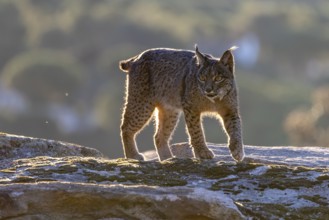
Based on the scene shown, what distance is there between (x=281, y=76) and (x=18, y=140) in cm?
6908

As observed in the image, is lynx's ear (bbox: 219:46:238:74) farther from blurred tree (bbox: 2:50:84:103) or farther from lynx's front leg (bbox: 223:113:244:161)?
blurred tree (bbox: 2:50:84:103)

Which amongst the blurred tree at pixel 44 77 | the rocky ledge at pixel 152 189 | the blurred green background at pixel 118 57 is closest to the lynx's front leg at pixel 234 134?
the rocky ledge at pixel 152 189

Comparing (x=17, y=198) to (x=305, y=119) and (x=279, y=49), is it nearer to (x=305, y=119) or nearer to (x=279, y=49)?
(x=305, y=119)

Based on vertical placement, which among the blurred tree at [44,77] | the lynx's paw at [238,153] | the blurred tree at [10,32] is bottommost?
the lynx's paw at [238,153]

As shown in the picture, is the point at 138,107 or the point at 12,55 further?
the point at 12,55

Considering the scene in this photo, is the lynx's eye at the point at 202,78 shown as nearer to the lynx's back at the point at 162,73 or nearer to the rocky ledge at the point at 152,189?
the lynx's back at the point at 162,73

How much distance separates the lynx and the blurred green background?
39.8m

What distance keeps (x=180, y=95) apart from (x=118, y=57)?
175 feet

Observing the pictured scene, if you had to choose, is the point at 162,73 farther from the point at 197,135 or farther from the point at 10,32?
the point at 10,32

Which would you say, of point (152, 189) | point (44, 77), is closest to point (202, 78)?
point (152, 189)

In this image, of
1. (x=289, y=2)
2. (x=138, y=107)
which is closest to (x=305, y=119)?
(x=138, y=107)

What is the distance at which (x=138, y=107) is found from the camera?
42.7 ft

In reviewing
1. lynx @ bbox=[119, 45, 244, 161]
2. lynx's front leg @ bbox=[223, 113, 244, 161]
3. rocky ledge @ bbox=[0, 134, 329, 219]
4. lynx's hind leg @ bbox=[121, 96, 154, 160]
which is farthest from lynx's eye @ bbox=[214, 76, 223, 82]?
rocky ledge @ bbox=[0, 134, 329, 219]

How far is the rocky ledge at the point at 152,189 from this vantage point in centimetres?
794
